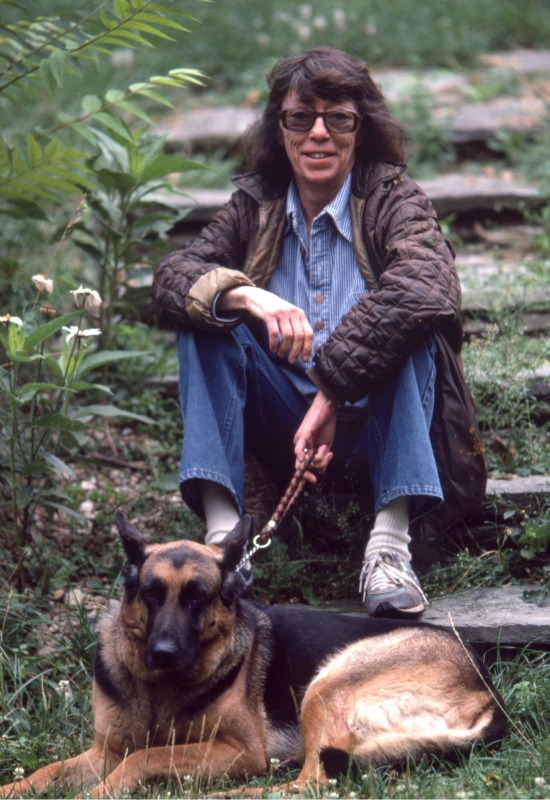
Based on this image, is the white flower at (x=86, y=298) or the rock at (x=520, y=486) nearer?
the white flower at (x=86, y=298)

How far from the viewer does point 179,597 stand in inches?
116

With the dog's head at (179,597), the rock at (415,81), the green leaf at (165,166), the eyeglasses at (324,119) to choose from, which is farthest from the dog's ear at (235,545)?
the rock at (415,81)

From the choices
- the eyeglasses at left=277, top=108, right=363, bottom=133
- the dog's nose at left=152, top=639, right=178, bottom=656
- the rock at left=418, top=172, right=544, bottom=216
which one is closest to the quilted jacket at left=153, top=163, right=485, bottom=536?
the eyeglasses at left=277, top=108, right=363, bottom=133

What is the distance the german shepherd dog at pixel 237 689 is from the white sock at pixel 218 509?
0.40 m

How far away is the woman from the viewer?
3.46 m

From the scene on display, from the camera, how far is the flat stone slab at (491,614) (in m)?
3.46

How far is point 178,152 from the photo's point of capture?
7.70 m

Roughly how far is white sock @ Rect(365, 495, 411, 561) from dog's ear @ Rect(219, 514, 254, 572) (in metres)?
0.61

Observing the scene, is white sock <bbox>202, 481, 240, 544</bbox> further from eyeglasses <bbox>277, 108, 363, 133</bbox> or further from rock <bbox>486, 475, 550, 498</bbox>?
eyeglasses <bbox>277, 108, 363, 133</bbox>

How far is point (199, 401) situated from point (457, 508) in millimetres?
1168

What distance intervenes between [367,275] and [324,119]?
69 cm

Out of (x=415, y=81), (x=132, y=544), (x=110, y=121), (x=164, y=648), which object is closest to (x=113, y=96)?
(x=110, y=121)

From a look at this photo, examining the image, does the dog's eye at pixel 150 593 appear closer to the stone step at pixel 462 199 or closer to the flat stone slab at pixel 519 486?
the flat stone slab at pixel 519 486

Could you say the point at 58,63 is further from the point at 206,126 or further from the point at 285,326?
the point at 206,126
